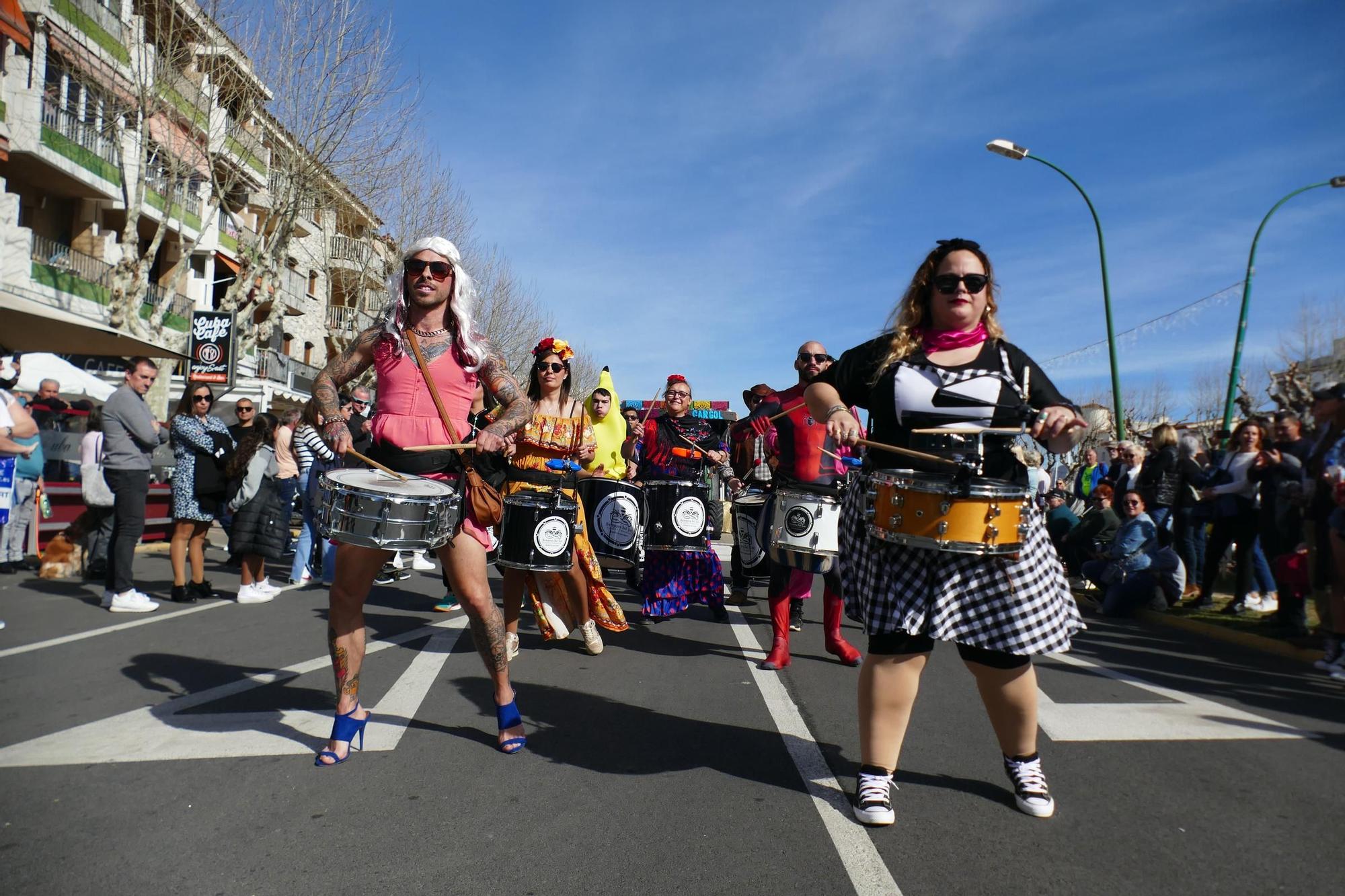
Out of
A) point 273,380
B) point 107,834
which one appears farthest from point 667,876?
point 273,380

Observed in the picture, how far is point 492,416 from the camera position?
5.67m

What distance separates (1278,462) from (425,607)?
26.0 feet

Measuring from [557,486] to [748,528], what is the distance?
237cm

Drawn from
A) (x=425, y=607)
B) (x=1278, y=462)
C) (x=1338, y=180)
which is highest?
(x=1338, y=180)

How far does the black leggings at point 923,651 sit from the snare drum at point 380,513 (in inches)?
67.3

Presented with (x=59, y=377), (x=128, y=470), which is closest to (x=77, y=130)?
(x=59, y=377)

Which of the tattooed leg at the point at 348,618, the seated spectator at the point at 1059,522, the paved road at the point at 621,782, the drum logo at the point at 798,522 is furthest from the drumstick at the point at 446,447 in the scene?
the seated spectator at the point at 1059,522

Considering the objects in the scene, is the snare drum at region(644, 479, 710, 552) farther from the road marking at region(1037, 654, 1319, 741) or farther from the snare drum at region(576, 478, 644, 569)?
the road marking at region(1037, 654, 1319, 741)

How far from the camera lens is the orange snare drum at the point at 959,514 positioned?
9.55 ft

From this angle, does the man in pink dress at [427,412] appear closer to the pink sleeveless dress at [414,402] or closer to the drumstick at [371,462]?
the pink sleeveless dress at [414,402]

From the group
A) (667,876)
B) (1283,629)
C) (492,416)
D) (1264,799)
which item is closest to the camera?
(667,876)

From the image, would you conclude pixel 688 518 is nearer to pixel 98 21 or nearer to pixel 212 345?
pixel 212 345

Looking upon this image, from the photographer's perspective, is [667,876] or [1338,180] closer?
[667,876]

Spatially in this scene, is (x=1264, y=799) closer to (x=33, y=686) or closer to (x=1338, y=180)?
(x=33, y=686)
